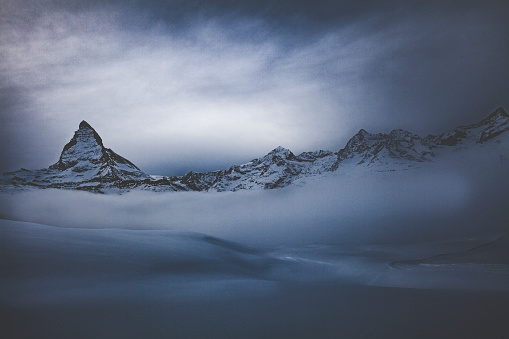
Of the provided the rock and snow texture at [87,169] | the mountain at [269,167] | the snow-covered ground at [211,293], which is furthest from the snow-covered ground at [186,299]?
the rock and snow texture at [87,169]

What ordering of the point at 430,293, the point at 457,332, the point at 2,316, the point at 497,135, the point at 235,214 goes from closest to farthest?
the point at 2,316 < the point at 457,332 < the point at 430,293 < the point at 497,135 < the point at 235,214

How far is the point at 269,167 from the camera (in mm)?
199875

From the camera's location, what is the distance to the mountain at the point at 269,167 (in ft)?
422

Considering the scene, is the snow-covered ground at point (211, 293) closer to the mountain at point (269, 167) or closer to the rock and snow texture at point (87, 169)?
the mountain at point (269, 167)

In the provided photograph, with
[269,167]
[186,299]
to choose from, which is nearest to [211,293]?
[186,299]

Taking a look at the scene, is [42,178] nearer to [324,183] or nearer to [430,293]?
[324,183]

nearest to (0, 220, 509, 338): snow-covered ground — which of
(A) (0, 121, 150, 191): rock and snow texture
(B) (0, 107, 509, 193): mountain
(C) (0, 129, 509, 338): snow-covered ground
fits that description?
(C) (0, 129, 509, 338): snow-covered ground

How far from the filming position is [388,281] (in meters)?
6.55

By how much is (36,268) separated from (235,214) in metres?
138

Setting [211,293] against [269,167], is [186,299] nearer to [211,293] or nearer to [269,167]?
[211,293]

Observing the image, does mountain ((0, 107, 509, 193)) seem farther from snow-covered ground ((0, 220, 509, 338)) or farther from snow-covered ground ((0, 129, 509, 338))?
snow-covered ground ((0, 220, 509, 338))

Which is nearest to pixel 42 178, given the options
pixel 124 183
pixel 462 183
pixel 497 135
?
pixel 124 183

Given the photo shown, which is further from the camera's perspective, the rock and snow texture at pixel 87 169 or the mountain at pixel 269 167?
the rock and snow texture at pixel 87 169

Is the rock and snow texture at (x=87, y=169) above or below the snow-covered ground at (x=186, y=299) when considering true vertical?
above
